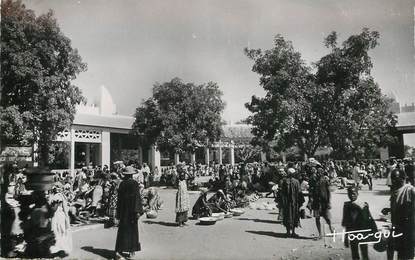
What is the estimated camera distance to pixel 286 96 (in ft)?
47.4

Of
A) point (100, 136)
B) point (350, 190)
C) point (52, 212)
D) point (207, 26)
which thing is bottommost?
point (52, 212)

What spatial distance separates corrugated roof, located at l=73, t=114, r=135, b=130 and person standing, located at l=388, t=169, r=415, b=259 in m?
18.9

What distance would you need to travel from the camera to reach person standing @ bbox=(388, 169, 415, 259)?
514 centimetres

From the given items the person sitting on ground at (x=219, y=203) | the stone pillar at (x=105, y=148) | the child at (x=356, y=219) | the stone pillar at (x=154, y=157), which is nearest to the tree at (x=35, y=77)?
the person sitting on ground at (x=219, y=203)

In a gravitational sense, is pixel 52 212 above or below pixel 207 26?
below

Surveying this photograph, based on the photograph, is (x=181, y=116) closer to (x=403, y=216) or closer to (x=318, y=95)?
(x=318, y=95)

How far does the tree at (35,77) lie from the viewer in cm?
1061

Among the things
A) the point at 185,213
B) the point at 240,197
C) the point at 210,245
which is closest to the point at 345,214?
the point at 210,245

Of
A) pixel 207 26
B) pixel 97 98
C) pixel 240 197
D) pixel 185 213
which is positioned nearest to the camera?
pixel 207 26

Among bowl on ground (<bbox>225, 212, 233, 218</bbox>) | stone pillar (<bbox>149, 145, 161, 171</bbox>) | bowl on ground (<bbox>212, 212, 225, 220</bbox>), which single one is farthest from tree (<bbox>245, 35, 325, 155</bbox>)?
stone pillar (<bbox>149, 145, 161, 171</bbox>)

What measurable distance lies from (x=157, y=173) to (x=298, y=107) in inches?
581

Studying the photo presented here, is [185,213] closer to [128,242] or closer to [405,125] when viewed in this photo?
[128,242]

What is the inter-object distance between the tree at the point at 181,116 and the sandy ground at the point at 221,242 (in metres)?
10.8

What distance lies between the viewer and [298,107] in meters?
13.9
